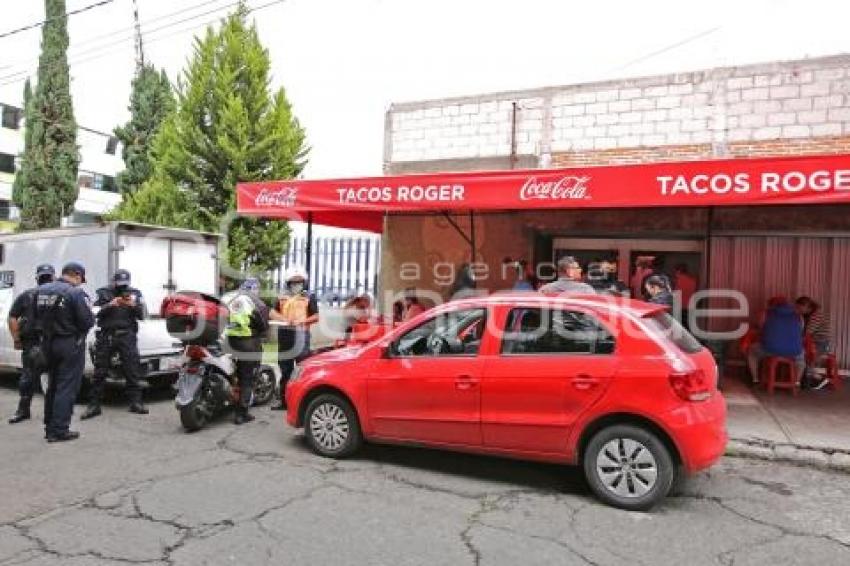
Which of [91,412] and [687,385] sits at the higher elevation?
[687,385]

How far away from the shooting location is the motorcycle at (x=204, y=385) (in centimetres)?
679

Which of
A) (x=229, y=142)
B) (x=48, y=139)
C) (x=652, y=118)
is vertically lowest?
(x=652, y=118)

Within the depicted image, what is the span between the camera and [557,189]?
7.04 m

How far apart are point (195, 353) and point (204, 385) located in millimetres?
378

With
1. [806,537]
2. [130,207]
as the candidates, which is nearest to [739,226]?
[806,537]

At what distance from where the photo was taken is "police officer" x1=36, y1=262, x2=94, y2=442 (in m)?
6.50

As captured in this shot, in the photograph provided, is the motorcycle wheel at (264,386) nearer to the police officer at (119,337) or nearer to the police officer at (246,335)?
the police officer at (246,335)

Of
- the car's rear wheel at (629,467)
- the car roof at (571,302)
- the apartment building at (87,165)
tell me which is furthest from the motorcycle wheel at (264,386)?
the apartment building at (87,165)

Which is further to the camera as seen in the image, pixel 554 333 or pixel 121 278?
pixel 121 278

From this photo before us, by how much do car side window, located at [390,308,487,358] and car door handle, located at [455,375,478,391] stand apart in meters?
0.19

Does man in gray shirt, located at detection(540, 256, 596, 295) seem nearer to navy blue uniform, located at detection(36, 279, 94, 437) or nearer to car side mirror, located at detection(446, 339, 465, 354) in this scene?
car side mirror, located at detection(446, 339, 465, 354)

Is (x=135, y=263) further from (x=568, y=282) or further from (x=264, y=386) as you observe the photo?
(x=568, y=282)

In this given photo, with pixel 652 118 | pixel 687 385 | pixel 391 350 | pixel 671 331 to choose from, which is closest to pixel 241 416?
pixel 391 350

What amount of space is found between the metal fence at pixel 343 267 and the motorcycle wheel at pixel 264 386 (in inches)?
232
